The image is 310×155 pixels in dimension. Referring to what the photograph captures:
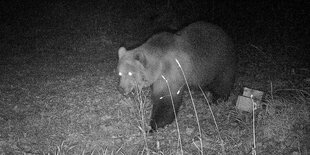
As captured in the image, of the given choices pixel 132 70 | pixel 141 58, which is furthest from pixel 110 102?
pixel 141 58

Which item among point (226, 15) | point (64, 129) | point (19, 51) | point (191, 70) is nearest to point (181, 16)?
point (226, 15)

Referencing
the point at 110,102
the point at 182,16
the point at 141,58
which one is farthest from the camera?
the point at 182,16

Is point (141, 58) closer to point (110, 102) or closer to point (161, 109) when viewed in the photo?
point (161, 109)

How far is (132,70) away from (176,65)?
2.48 ft

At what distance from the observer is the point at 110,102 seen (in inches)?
278

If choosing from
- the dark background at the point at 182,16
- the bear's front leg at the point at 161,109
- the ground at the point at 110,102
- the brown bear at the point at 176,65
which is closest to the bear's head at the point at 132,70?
the brown bear at the point at 176,65

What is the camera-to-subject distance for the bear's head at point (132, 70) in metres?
5.91

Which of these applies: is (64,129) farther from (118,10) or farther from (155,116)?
(118,10)

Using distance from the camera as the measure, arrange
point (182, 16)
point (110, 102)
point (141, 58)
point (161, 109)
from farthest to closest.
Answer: point (182, 16), point (110, 102), point (161, 109), point (141, 58)

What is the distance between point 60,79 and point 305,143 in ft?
17.0

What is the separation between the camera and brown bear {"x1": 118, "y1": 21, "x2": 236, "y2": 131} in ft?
19.6

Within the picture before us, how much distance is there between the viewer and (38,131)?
5.86 metres

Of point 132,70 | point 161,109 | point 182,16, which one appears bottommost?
point 161,109

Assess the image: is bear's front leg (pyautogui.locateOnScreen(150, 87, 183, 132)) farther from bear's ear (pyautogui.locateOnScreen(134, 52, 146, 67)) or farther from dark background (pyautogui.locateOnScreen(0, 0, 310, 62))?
dark background (pyautogui.locateOnScreen(0, 0, 310, 62))
